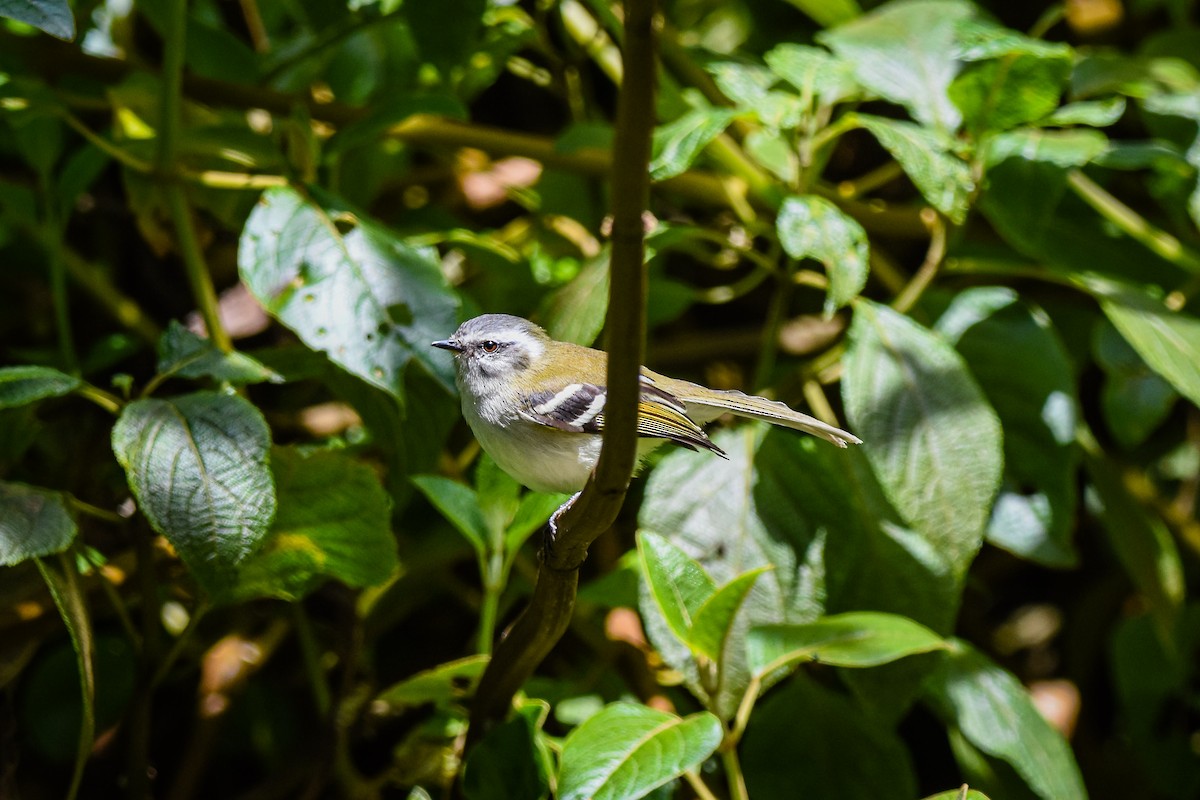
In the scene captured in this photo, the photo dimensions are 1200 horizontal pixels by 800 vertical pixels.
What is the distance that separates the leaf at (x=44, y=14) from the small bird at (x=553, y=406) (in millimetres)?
656

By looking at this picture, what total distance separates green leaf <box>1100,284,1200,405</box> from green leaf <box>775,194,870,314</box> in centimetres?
57

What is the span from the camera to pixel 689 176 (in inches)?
94.3

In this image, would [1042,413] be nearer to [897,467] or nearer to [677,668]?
[897,467]

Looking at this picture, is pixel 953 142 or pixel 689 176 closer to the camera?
pixel 953 142

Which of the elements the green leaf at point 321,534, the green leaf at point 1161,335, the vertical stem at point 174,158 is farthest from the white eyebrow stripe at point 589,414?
the green leaf at point 1161,335

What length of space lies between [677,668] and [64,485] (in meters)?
1.15

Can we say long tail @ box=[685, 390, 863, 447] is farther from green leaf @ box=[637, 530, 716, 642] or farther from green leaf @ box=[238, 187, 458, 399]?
green leaf @ box=[238, 187, 458, 399]

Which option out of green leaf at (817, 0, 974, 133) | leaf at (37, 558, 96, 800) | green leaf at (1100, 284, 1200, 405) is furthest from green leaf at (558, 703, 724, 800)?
green leaf at (817, 0, 974, 133)

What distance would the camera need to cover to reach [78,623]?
5.34 ft

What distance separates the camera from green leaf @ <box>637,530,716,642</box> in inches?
63.6

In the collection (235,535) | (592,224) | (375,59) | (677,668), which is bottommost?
(677,668)

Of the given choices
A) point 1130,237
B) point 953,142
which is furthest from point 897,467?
point 1130,237

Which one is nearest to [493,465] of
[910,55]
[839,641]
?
[839,641]

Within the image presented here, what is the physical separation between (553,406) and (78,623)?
0.73 m
